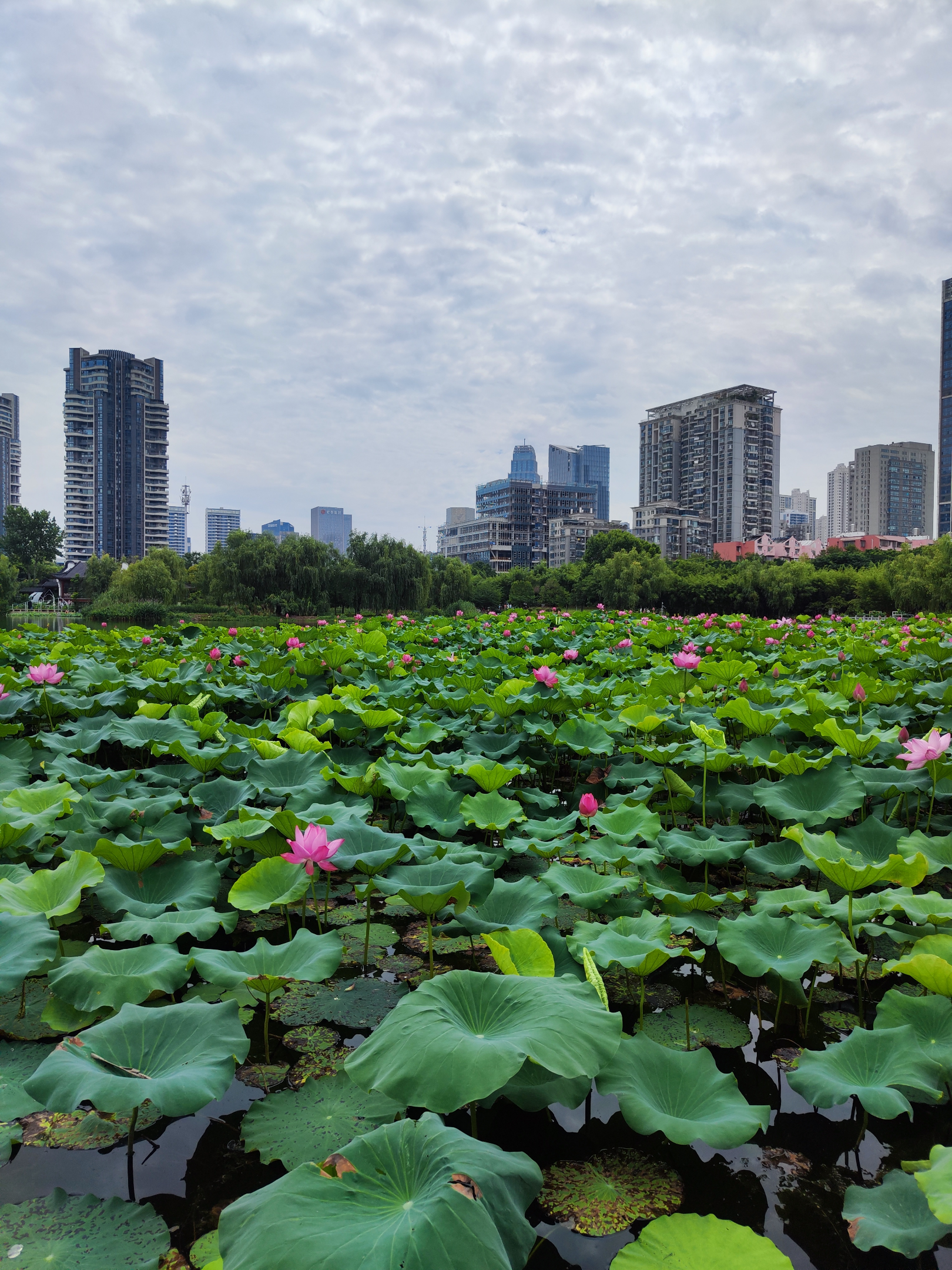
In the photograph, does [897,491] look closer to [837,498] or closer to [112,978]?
[837,498]

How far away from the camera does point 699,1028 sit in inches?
72.3

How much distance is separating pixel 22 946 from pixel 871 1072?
68.7 inches

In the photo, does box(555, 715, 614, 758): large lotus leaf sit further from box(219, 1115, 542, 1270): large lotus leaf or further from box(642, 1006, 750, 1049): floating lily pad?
box(219, 1115, 542, 1270): large lotus leaf

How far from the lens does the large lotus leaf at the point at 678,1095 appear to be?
118cm

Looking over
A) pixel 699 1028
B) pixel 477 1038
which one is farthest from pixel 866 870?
pixel 477 1038

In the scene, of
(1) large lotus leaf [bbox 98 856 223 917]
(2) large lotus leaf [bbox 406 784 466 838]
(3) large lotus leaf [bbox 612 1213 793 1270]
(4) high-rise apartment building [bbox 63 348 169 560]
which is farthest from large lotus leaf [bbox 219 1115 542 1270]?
(4) high-rise apartment building [bbox 63 348 169 560]

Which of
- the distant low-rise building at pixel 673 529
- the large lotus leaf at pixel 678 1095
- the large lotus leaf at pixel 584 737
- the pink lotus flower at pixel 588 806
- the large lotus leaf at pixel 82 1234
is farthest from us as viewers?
the distant low-rise building at pixel 673 529

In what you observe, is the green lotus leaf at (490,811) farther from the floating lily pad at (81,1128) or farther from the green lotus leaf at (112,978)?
the floating lily pad at (81,1128)

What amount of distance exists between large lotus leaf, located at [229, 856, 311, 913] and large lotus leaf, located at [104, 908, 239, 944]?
0.17 ft

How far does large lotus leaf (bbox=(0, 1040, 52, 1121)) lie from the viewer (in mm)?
1287

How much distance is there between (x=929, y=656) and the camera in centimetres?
502

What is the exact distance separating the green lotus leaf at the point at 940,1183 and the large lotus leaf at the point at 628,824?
124cm

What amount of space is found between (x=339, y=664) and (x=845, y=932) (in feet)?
13.2

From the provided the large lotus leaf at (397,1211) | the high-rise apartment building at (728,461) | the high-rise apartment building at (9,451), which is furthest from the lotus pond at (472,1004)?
the high-rise apartment building at (9,451)
